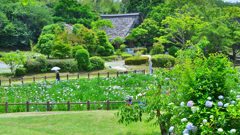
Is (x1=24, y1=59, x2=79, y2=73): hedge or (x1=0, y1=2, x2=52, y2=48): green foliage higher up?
(x1=0, y1=2, x2=52, y2=48): green foliage

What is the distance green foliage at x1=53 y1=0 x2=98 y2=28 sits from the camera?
47.2m

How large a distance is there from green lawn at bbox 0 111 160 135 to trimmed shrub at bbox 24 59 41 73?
13525 millimetres

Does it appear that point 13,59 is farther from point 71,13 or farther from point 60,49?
point 71,13

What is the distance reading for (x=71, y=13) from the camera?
49219 mm

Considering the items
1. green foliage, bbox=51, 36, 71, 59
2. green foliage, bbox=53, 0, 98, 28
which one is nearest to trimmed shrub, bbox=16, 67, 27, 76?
green foliage, bbox=51, 36, 71, 59

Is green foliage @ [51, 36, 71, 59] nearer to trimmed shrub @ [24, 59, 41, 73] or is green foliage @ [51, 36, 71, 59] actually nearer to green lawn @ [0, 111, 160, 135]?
trimmed shrub @ [24, 59, 41, 73]

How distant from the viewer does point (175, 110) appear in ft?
15.7

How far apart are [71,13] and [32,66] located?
30009mm

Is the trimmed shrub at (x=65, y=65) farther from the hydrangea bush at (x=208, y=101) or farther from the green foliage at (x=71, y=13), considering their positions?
the green foliage at (x=71, y=13)

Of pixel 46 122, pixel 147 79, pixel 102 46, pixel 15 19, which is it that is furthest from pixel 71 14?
pixel 46 122

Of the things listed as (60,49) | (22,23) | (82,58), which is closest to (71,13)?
(22,23)

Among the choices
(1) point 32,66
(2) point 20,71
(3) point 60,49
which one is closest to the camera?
(2) point 20,71

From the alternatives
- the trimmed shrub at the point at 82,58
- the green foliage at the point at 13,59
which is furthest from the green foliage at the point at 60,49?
the green foliage at the point at 13,59

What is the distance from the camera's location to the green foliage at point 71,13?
4722 centimetres
